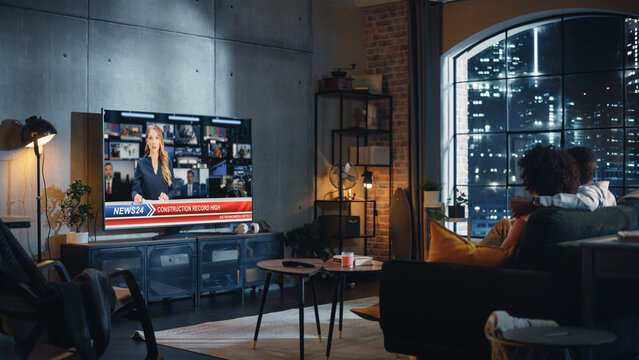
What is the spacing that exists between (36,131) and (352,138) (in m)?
4.00

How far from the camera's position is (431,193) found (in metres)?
8.08

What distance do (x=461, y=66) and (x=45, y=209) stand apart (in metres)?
5.31

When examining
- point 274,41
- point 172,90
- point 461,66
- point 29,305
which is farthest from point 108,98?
point 461,66

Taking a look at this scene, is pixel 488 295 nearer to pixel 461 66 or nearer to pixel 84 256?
pixel 84 256

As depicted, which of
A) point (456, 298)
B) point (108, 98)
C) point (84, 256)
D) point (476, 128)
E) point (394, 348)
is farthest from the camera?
point (476, 128)

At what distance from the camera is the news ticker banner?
248 inches

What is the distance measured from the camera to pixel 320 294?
708 cm

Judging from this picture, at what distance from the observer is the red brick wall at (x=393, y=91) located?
28.0 ft

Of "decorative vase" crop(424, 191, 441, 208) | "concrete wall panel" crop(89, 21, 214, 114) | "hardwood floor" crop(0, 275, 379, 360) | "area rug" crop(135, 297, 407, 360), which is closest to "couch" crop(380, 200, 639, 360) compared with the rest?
"area rug" crop(135, 297, 407, 360)

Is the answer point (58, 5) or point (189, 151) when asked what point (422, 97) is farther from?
point (58, 5)

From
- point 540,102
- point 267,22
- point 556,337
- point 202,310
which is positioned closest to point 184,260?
point 202,310

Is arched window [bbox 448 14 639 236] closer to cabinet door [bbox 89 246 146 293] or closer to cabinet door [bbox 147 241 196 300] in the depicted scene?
cabinet door [bbox 147 241 196 300]

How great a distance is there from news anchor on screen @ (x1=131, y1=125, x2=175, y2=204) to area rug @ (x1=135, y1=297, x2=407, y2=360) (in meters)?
Answer: 1.50

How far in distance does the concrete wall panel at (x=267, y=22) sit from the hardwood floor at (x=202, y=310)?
273 cm
